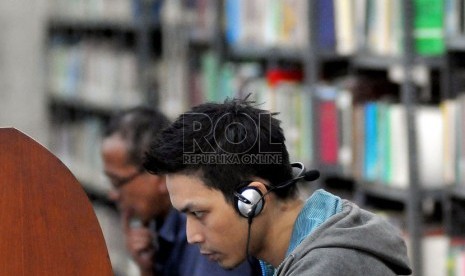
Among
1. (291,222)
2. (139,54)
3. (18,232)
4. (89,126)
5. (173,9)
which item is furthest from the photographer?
(89,126)

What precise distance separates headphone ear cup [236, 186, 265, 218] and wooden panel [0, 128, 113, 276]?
9.6 inches

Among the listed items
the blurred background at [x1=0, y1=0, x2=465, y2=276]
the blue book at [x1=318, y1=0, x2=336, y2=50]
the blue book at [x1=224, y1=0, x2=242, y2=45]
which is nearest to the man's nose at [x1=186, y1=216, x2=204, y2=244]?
the blurred background at [x1=0, y1=0, x2=465, y2=276]

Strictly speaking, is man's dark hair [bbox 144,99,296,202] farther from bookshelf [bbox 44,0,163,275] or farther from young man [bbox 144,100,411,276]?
bookshelf [bbox 44,0,163,275]

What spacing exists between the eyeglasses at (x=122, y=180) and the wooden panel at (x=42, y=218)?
1.17 metres

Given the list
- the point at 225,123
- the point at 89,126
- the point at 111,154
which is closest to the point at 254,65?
the point at 111,154

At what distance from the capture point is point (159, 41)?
5398 mm

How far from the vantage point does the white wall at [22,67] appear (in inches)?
273

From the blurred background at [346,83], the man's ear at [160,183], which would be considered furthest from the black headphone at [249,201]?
the blurred background at [346,83]

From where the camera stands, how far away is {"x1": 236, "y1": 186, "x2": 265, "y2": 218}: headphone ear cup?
1.53m

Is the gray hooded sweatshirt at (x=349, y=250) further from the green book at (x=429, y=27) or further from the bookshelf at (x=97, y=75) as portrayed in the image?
the bookshelf at (x=97, y=75)

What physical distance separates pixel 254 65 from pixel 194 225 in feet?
9.22

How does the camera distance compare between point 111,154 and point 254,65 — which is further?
point 254,65

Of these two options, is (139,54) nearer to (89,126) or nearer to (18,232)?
(89,126)

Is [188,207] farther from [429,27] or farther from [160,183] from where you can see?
[429,27]
